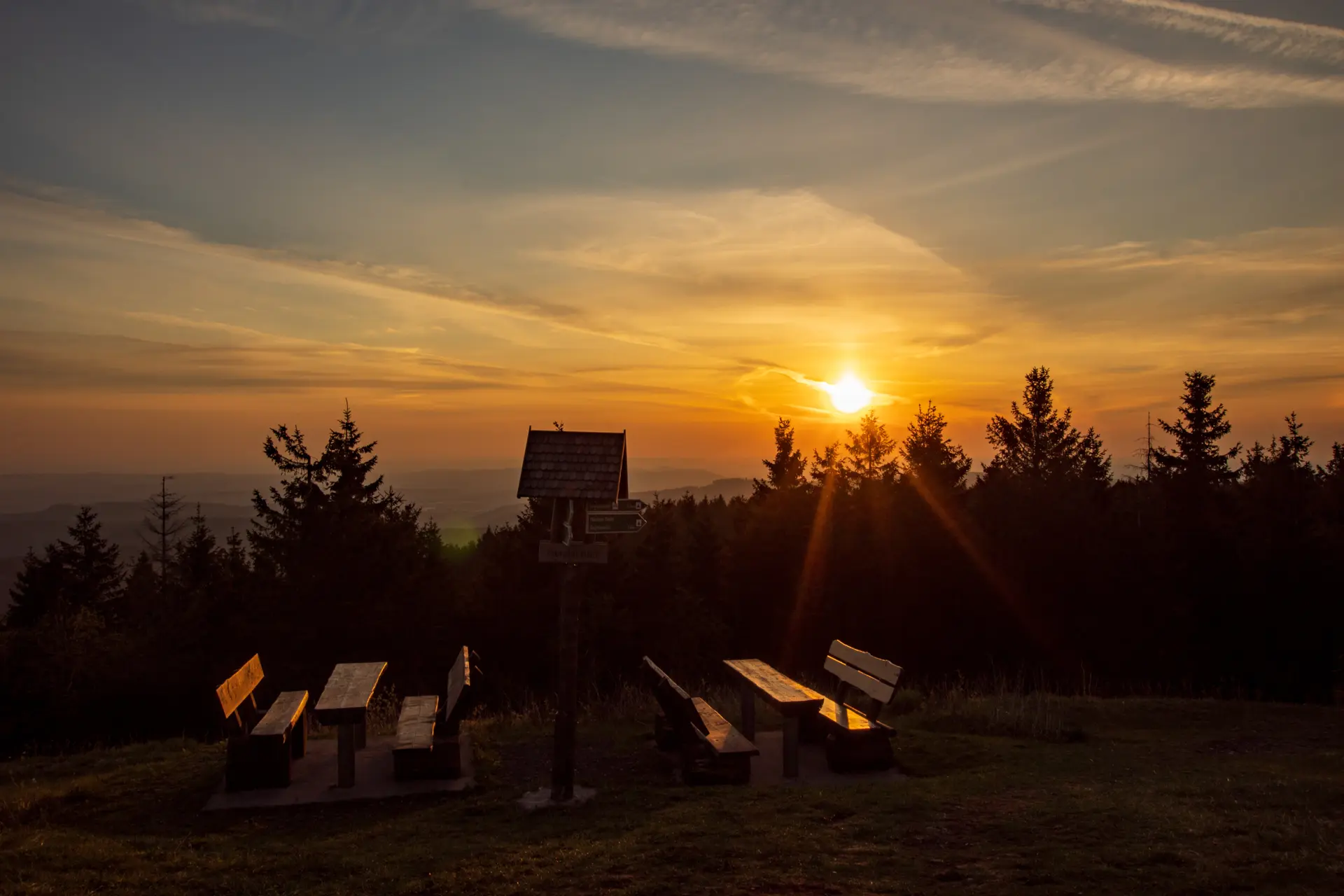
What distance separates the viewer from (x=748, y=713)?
10500 mm

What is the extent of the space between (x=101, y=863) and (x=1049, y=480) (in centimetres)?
3157

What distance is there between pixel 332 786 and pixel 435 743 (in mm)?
1036

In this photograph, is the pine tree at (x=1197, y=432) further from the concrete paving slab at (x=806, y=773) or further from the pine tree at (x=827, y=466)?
the concrete paving slab at (x=806, y=773)

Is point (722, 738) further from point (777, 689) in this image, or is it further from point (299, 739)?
point (299, 739)

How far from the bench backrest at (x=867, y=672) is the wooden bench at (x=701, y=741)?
1.55m

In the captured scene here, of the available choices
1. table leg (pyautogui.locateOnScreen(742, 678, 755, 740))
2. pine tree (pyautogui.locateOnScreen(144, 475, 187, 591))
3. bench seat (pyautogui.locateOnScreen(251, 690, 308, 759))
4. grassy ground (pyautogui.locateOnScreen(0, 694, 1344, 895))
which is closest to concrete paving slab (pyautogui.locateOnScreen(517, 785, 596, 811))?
grassy ground (pyautogui.locateOnScreen(0, 694, 1344, 895))

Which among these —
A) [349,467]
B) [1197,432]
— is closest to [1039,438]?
[1197,432]

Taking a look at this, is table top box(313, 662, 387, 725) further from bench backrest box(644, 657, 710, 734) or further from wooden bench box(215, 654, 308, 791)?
bench backrest box(644, 657, 710, 734)

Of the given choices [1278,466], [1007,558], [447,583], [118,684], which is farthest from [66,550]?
[1278,466]

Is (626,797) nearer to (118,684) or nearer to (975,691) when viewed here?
(975,691)

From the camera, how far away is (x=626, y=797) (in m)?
8.33

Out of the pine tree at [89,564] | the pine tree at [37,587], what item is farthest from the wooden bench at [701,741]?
the pine tree at [89,564]

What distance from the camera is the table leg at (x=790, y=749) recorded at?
9.02m

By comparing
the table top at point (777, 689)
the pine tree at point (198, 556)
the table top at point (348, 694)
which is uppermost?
the table top at point (777, 689)
